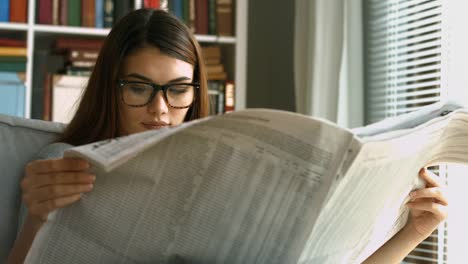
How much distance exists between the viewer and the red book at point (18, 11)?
2.60 meters

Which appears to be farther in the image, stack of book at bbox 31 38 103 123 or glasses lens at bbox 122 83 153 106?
stack of book at bbox 31 38 103 123

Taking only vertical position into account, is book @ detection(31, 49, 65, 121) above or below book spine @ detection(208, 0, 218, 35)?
below

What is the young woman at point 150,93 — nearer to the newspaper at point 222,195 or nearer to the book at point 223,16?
the newspaper at point 222,195

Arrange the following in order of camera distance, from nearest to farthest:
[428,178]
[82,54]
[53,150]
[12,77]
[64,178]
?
[64,178] < [428,178] < [53,150] < [12,77] < [82,54]

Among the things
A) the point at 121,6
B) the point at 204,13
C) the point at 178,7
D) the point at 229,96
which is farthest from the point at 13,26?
the point at 229,96

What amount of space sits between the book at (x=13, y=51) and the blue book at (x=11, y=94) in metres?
0.08

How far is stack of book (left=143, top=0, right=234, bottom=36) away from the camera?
276 centimetres

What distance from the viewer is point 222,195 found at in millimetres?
750

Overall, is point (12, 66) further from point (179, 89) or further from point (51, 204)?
point (51, 204)

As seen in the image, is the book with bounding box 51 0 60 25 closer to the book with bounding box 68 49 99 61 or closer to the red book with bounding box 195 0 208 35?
the book with bounding box 68 49 99 61

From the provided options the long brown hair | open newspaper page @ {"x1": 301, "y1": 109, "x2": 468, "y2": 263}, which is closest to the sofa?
the long brown hair

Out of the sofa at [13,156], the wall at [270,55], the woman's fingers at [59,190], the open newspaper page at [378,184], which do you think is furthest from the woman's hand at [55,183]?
the wall at [270,55]

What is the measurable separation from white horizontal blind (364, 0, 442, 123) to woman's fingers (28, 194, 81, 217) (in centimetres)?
155

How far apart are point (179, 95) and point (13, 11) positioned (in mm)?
1598
